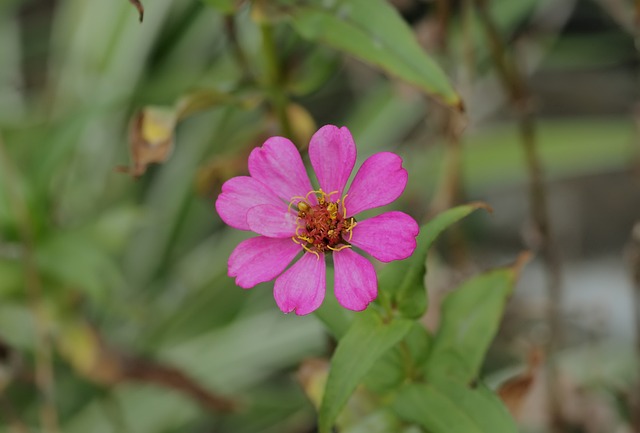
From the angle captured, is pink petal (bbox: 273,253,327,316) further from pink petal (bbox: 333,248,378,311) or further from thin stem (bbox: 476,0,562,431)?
thin stem (bbox: 476,0,562,431)

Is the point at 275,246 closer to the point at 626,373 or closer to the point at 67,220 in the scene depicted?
the point at 626,373

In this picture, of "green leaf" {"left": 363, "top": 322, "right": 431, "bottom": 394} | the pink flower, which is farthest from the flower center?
"green leaf" {"left": 363, "top": 322, "right": 431, "bottom": 394}

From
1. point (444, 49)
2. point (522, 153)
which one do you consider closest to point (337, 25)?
point (444, 49)

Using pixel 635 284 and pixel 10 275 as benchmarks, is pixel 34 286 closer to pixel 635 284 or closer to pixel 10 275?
pixel 10 275

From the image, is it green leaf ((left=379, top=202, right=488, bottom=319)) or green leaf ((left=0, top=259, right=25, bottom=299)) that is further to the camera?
green leaf ((left=0, top=259, right=25, bottom=299))

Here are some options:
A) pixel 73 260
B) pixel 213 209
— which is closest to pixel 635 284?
pixel 73 260

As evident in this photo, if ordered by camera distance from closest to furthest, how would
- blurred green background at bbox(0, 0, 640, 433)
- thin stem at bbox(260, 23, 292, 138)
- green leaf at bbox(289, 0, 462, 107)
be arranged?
green leaf at bbox(289, 0, 462, 107) < thin stem at bbox(260, 23, 292, 138) < blurred green background at bbox(0, 0, 640, 433)

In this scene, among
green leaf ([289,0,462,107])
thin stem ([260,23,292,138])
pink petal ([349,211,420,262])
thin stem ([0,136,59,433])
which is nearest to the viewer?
pink petal ([349,211,420,262])
